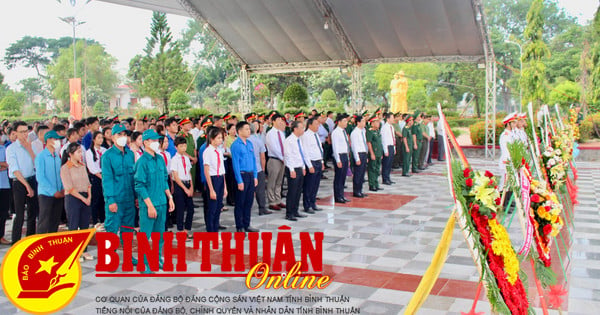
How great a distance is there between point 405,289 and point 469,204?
148cm

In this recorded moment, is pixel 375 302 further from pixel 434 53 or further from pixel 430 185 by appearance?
pixel 434 53

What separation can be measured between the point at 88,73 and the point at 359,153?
4059 centimetres

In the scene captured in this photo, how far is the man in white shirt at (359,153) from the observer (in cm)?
826

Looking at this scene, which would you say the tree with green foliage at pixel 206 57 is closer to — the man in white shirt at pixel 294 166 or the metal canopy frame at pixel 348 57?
the metal canopy frame at pixel 348 57

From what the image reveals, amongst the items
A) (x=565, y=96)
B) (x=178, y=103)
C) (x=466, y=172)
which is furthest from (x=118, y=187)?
(x=565, y=96)

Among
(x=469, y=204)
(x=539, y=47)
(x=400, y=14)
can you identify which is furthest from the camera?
(x=539, y=47)

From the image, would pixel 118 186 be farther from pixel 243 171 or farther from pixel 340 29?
pixel 340 29

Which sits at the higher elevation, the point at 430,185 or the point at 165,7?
the point at 165,7

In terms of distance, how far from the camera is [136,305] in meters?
3.73

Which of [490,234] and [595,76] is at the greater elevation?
[595,76]

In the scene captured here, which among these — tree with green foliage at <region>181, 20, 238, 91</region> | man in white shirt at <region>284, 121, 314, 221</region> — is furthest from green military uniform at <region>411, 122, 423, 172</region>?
tree with green foliage at <region>181, 20, 238, 91</region>

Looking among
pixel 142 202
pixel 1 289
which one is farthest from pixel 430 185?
pixel 1 289

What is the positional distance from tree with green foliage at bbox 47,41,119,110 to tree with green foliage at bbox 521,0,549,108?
3181cm

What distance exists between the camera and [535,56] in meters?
20.2
